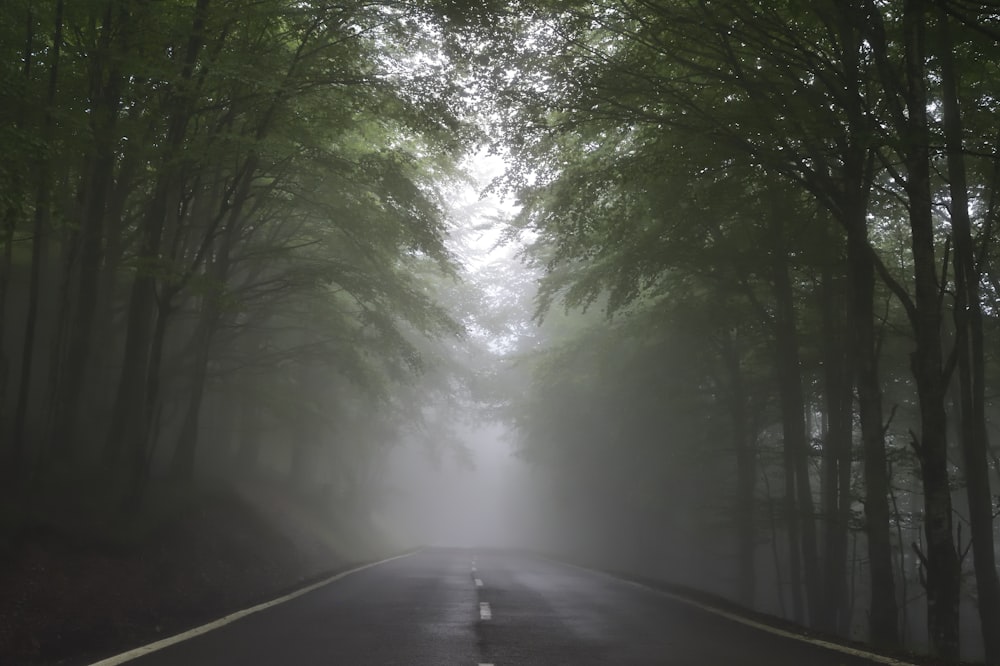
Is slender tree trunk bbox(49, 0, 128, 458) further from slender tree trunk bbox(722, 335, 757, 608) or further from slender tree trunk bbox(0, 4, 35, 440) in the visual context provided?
slender tree trunk bbox(722, 335, 757, 608)

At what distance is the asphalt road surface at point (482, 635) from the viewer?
22.8ft

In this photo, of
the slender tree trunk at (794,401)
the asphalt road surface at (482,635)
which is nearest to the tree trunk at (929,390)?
the asphalt road surface at (482,635)

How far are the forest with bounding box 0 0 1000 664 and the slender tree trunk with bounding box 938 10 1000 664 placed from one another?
6 cm

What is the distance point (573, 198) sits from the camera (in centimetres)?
1264

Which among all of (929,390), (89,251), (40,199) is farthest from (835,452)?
(40,199)

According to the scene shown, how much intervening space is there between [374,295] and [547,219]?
5301 mm

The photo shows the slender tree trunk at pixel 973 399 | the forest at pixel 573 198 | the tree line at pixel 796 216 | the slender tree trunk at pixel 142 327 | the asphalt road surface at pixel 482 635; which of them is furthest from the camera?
the slender tree trunk at pixel 142 327

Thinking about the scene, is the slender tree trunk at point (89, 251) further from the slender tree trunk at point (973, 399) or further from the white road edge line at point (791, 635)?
the slender tree trunk at point (973, 399)

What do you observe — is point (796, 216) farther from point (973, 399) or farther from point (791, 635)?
Answer: point (791, 635)

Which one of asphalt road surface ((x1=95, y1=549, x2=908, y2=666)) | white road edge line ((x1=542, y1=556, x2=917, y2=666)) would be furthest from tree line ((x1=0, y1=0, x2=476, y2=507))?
white road edge line ((x1=542, y1=556, x2=917, y2=666))

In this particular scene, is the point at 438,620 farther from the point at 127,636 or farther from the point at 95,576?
the point at 95,576

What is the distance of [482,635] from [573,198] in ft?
22.8

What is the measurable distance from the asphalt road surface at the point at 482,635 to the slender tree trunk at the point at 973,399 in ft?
17.0

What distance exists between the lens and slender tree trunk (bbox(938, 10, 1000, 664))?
10961 mm
